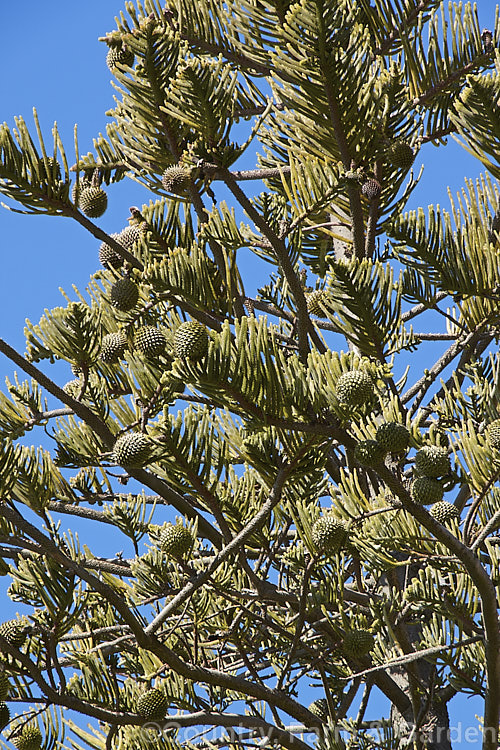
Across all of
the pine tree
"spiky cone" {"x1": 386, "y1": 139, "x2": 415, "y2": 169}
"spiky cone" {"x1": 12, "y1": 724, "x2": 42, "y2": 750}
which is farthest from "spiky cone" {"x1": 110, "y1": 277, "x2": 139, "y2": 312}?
"spiky cone" {"x1": 12, "y1": 724, "x2": 42, "y2": 750}

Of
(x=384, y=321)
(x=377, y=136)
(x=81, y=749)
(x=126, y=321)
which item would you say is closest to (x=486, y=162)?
(x=377, y=136)

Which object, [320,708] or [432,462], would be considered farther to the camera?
[320,708]

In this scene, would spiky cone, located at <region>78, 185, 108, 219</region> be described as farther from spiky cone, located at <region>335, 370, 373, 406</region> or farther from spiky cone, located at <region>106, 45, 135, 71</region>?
spiky cone, located at <region>335, 370, 373, 406</region>

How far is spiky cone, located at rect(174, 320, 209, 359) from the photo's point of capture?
5.23ft

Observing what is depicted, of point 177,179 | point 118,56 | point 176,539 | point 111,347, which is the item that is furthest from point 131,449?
point 118,56

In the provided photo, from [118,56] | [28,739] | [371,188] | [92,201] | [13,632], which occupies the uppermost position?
[118,56]

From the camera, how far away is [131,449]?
5.96 ft

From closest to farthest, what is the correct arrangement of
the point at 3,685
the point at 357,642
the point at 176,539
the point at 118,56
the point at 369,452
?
the point at 369,452, the point at 3,685, the point at 176,539, the point at 357,642, the point at 118,56

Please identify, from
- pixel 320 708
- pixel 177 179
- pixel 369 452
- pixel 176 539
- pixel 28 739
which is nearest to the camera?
pixel 369 452

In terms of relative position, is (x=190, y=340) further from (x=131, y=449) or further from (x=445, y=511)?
(x=445, y=511)

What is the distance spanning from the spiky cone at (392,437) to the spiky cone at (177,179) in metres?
1.05

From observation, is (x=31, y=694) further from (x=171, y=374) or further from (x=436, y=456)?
(x=436, y=456)

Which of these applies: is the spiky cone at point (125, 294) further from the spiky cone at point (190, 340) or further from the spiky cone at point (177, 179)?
the spiky cone at point (190, 340)

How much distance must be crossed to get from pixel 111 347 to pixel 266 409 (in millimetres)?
657
